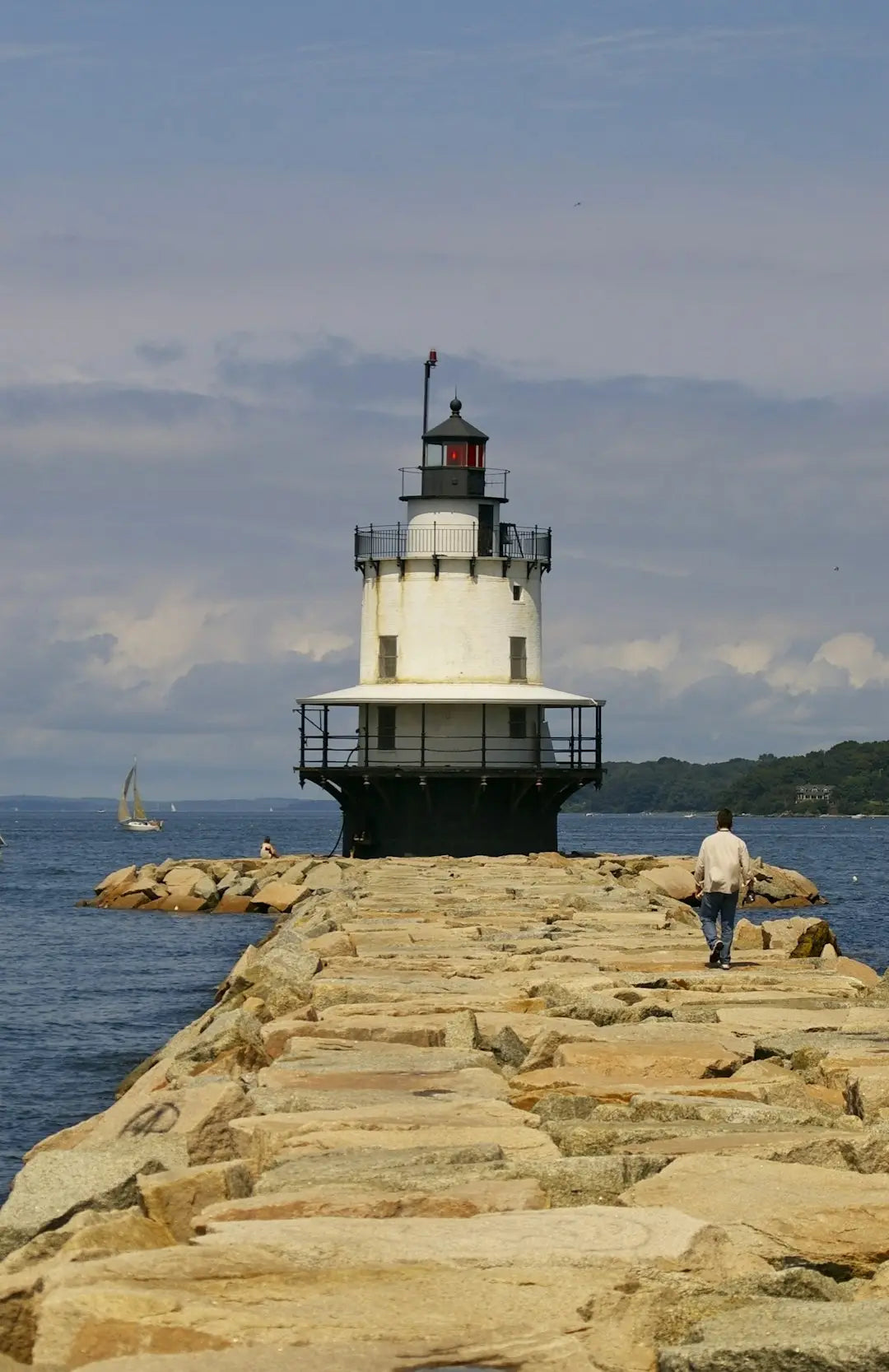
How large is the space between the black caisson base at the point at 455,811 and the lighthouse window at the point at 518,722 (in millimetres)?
875

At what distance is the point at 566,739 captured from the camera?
33031 millimetres

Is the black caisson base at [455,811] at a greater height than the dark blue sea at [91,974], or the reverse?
the black caisson base at [455,811]

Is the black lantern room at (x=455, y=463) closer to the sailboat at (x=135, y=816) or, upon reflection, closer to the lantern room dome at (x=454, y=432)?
the lantern room dome at (x=454, y=432)

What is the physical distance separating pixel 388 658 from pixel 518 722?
2389 mm

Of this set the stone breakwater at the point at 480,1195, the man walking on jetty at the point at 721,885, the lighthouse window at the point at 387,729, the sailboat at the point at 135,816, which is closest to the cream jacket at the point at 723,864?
the man walking on jetty at the point at 721,885

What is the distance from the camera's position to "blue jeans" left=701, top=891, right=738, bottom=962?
13.6m

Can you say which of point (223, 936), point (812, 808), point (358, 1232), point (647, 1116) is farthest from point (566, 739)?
point (812, 808)

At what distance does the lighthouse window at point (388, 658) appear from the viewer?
33062 mm

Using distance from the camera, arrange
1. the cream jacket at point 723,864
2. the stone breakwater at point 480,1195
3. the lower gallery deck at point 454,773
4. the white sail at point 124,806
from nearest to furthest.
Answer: the stone breakwater at point 480,1195, the cream jacket at point 723,864, the lower gallery deck at point 454,773, the white sail at point 124,806

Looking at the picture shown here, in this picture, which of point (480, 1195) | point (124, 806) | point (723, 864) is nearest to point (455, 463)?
point (723, 864)

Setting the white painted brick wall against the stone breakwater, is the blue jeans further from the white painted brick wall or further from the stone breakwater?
the white painted brick wall

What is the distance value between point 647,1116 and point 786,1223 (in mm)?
1836

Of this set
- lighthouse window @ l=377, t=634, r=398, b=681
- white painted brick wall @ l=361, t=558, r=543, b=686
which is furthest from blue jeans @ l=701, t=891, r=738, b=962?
lighthouse window @ l=377, t=634, r=398, b=681

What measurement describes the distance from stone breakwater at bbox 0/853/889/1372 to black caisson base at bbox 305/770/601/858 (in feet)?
67.0
